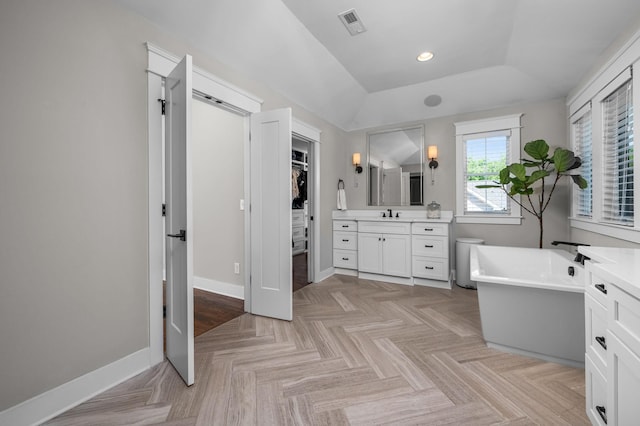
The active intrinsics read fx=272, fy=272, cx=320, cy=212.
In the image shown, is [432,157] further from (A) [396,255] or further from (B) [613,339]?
(B) [613,339]

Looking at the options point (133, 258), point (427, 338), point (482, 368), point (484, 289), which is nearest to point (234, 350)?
point (133, 258)

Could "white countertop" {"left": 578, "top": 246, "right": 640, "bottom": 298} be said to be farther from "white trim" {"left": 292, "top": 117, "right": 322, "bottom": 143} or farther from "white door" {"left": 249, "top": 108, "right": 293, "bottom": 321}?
"white trim" {"left": 292, "top": 117, "right": 322, "bottom": 143}

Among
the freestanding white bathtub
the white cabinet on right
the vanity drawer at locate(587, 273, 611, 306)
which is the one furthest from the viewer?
the white cabinet on right

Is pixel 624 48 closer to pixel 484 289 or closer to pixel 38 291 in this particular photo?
pixel 484 289

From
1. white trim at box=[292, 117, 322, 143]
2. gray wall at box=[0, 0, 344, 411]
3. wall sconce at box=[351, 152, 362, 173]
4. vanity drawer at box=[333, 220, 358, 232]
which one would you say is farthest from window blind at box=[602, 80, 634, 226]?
gray wall at box=[0, 0, 344, 411]

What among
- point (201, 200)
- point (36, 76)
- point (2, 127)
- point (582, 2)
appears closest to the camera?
point (2, 127)

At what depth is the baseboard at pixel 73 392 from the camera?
1332 millimetres

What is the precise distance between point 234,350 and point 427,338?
1.60m

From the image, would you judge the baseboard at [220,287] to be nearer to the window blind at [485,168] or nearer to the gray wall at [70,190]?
the gray wall at [70,190]

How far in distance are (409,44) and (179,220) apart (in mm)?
2849

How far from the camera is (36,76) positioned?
1.40 m

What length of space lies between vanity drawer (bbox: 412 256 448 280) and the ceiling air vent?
111 inches

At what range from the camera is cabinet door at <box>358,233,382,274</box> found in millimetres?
3984

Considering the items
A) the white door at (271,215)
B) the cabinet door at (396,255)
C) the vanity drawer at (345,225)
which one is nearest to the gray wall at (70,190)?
the white door at (271,215)
